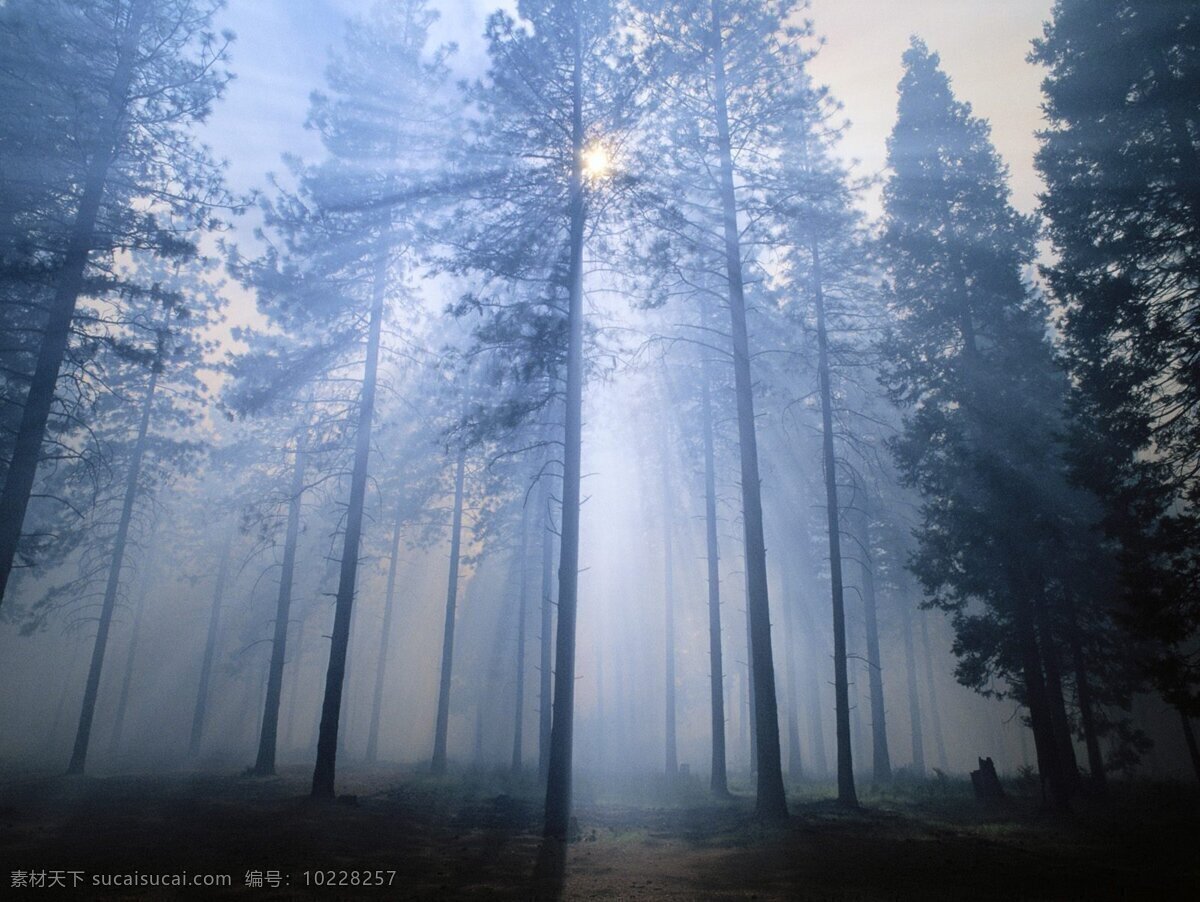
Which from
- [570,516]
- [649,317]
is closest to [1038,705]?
[570,516]

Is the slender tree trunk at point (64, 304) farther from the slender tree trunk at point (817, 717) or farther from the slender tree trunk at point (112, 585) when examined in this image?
the slender tree trunk at point (817, 717)

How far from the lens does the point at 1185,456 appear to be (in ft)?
38.6

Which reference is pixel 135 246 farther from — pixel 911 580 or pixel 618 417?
pixel 911 580

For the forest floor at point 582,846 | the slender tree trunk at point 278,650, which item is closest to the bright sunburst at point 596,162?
the slender tree trunk at point 278,650

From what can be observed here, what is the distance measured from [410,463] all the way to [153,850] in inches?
788

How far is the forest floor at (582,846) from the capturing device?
738 centimetres

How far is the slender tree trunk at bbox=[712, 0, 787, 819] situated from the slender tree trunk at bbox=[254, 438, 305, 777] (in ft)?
39.7

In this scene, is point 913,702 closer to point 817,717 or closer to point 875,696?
point 817,717

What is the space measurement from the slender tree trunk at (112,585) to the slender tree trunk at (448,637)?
10516 millimetres

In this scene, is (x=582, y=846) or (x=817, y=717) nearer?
(x=582, y=846)

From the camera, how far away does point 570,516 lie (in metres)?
12.9

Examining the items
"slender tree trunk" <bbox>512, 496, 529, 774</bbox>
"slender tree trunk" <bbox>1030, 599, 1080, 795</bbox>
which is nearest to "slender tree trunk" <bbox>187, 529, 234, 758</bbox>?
"slender tree trunk" <bbox>512, 496, 529, 774</bbox>

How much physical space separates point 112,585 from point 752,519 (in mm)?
21470

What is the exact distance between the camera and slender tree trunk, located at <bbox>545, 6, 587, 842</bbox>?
11562 millimetres
